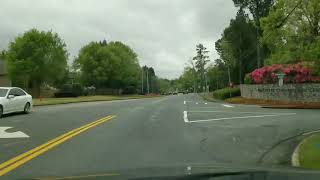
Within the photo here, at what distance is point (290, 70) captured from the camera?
158 ft

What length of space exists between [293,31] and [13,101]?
29.9 m

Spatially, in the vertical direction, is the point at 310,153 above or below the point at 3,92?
below

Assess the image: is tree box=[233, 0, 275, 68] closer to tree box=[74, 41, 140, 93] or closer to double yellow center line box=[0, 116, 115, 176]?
tree box=[74, 41, 140, 93]

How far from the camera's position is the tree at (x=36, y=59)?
82688 millimetres

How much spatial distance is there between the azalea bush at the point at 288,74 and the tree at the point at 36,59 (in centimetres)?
3927

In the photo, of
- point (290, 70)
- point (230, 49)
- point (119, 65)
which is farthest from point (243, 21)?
point (119, 65)

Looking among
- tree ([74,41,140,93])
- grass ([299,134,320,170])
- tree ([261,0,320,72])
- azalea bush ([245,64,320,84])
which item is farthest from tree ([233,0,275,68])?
grass ([299,134,320,170])

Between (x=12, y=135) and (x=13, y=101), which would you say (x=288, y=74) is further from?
(x=12, y=135)

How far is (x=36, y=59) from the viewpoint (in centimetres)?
8381

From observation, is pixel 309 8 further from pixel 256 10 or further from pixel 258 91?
pixel 256 10

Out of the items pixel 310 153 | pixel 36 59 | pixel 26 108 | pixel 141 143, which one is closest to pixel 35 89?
pixel 36 59

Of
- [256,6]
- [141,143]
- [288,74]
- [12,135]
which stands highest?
[256,6]

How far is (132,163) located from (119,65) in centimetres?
9835

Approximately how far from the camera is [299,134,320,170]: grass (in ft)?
40.3
